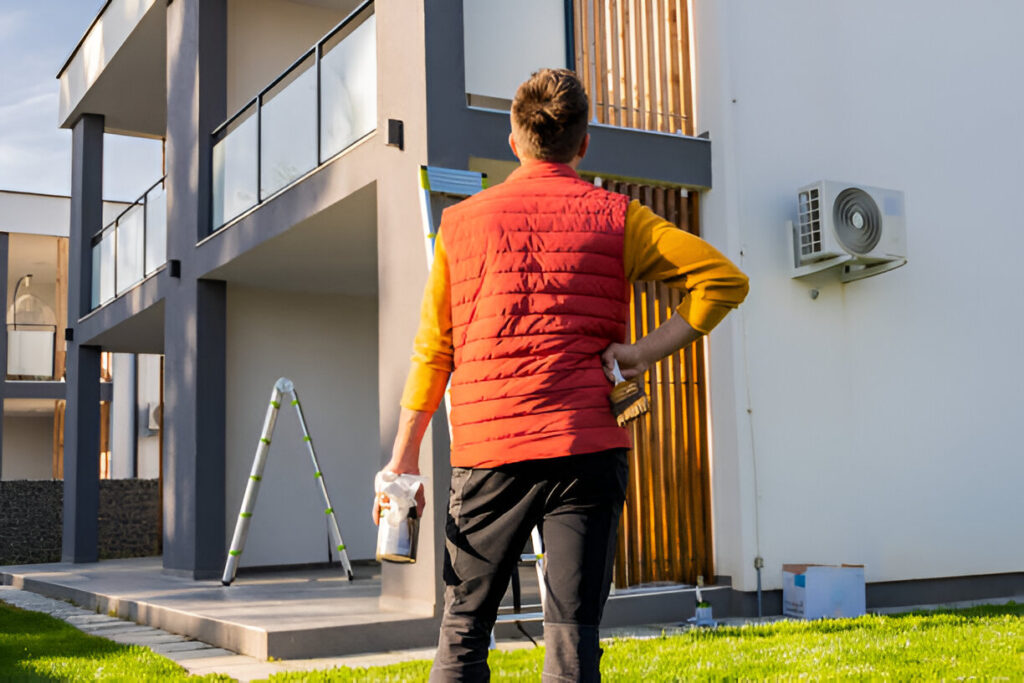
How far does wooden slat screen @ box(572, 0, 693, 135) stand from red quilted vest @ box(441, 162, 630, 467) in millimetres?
4733

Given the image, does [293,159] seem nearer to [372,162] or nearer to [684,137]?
[372,162]

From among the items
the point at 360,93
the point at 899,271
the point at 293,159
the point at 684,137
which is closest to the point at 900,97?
the point at 899,271

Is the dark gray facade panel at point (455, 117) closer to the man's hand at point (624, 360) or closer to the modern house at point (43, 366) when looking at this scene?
the man's hand at point (624, 360)

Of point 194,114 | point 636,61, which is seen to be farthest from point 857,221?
point 194,114

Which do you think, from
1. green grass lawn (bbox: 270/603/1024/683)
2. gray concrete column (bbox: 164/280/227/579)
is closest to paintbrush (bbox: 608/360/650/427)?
green grass lawn (bbox: 270/603/1024/683)

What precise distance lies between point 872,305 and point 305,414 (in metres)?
5.09

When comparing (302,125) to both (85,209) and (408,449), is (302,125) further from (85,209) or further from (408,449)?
(85,209)

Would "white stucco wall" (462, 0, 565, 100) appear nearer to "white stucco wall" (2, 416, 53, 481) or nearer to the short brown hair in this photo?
the short brown hair

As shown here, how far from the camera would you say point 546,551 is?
1.97m

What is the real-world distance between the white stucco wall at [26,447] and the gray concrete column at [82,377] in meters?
9.61

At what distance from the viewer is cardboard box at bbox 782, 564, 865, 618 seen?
602 centimetres

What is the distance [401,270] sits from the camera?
608 cm

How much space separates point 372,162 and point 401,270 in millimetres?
750

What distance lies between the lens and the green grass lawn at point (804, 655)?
155 inches
